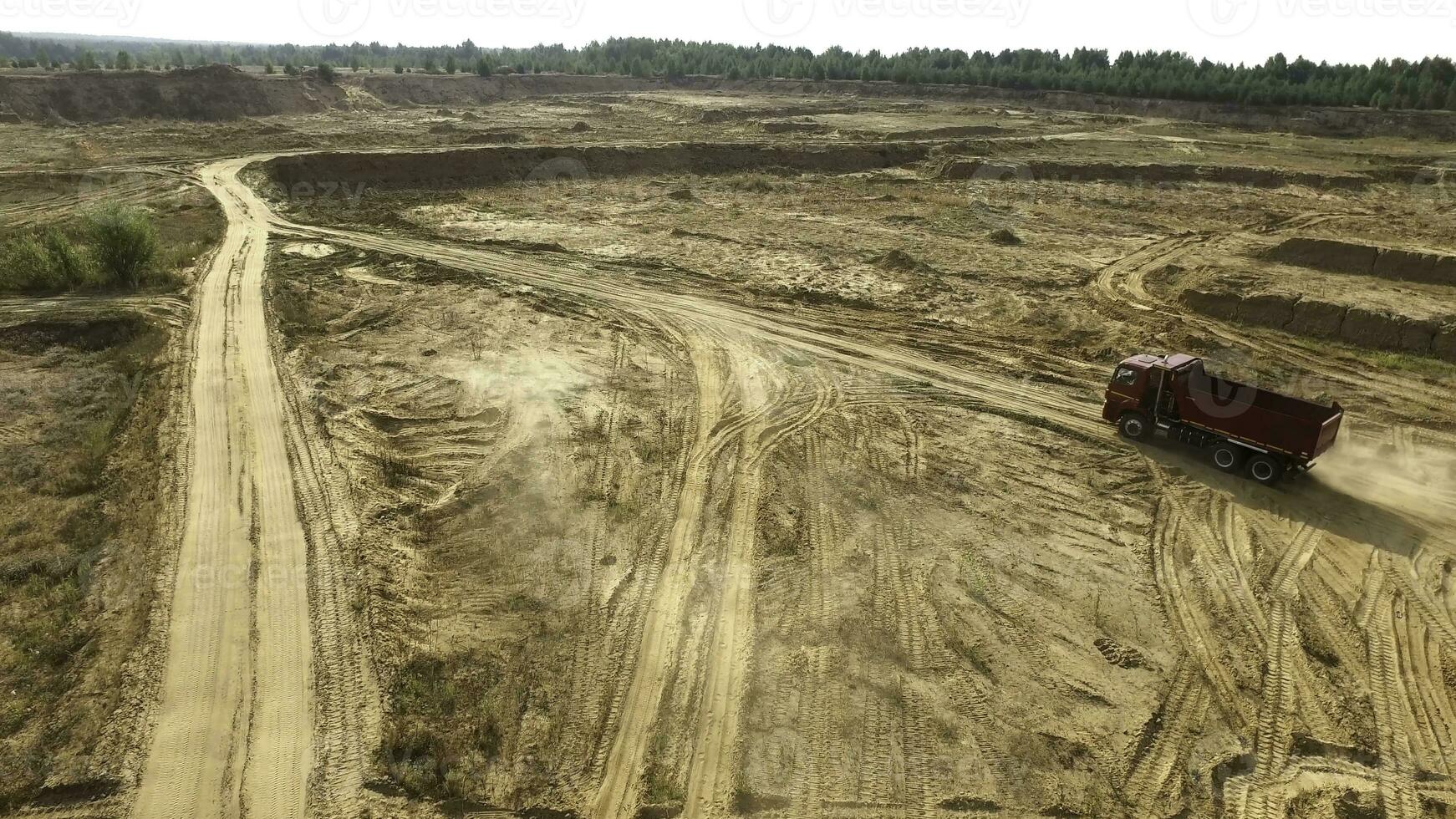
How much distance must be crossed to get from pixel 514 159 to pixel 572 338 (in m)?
24.1

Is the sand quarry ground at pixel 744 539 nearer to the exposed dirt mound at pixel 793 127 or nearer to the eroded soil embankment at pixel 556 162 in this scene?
the eroded soil embankment at pixel 556 162

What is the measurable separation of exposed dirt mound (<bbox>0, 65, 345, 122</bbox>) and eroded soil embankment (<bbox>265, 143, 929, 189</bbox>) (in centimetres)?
3189

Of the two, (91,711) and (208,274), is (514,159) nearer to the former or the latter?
(208,274)

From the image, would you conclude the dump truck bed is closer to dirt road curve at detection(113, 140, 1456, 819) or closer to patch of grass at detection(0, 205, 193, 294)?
dirt road curve at detection(113, 140, 1456, 819)

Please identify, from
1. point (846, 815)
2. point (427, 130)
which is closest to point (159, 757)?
point (846, 815)

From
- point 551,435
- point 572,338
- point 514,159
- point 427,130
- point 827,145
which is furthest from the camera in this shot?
point 427,130

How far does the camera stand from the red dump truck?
1329cm

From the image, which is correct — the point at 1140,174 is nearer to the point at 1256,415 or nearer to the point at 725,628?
the point at 1256,415

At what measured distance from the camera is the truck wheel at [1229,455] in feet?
46.0

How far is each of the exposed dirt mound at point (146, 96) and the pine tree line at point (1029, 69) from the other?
11.3m

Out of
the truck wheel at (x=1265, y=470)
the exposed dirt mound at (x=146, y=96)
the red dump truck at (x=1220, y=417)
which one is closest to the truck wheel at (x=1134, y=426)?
the red dump truck at (x=1220, y=417)

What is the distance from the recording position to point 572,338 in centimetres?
1997

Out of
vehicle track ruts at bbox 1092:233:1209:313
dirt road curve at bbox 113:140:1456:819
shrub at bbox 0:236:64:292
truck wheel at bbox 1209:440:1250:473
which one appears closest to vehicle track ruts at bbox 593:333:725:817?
dirt road curve at bbox 113:140:1456:819

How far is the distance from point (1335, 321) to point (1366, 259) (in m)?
5.80
